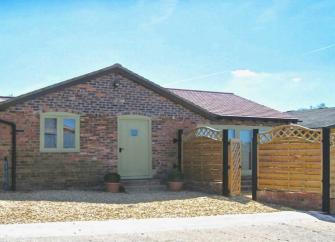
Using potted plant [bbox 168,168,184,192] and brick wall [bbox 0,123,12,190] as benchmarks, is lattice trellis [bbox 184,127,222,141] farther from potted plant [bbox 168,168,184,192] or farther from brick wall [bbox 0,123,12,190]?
brick wall [bbox 0,123,12,190]

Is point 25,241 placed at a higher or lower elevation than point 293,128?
lower

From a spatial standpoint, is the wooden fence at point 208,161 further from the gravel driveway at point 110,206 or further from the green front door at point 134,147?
the green front door at point 134,147

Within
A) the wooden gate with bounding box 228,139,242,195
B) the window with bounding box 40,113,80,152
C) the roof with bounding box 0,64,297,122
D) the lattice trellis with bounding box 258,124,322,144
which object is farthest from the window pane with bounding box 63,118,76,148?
the lattice trellis with bounding box 258,124,322,144

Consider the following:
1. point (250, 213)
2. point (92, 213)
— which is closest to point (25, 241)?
point (92, 213)

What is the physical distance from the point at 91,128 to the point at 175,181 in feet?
10.9

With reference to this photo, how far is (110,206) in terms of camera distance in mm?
12078

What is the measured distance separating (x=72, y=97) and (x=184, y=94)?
7.39m

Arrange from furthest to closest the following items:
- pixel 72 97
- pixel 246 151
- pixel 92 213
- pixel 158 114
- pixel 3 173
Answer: pixel 246 151
pixel 158 114
pixel 72 97
pixel 3 173
pixel 92 213

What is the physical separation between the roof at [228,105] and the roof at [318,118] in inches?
84.1

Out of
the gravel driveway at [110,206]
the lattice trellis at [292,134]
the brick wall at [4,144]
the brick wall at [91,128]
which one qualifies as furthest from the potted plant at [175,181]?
Answer: the brick wall at [4,144]

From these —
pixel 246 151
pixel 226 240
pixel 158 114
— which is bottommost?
pixel 226 240

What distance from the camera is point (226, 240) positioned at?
28.9 feet

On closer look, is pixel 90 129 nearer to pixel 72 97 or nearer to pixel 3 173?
pixel 72 97

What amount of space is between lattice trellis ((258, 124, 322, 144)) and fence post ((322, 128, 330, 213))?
7.2 inches
